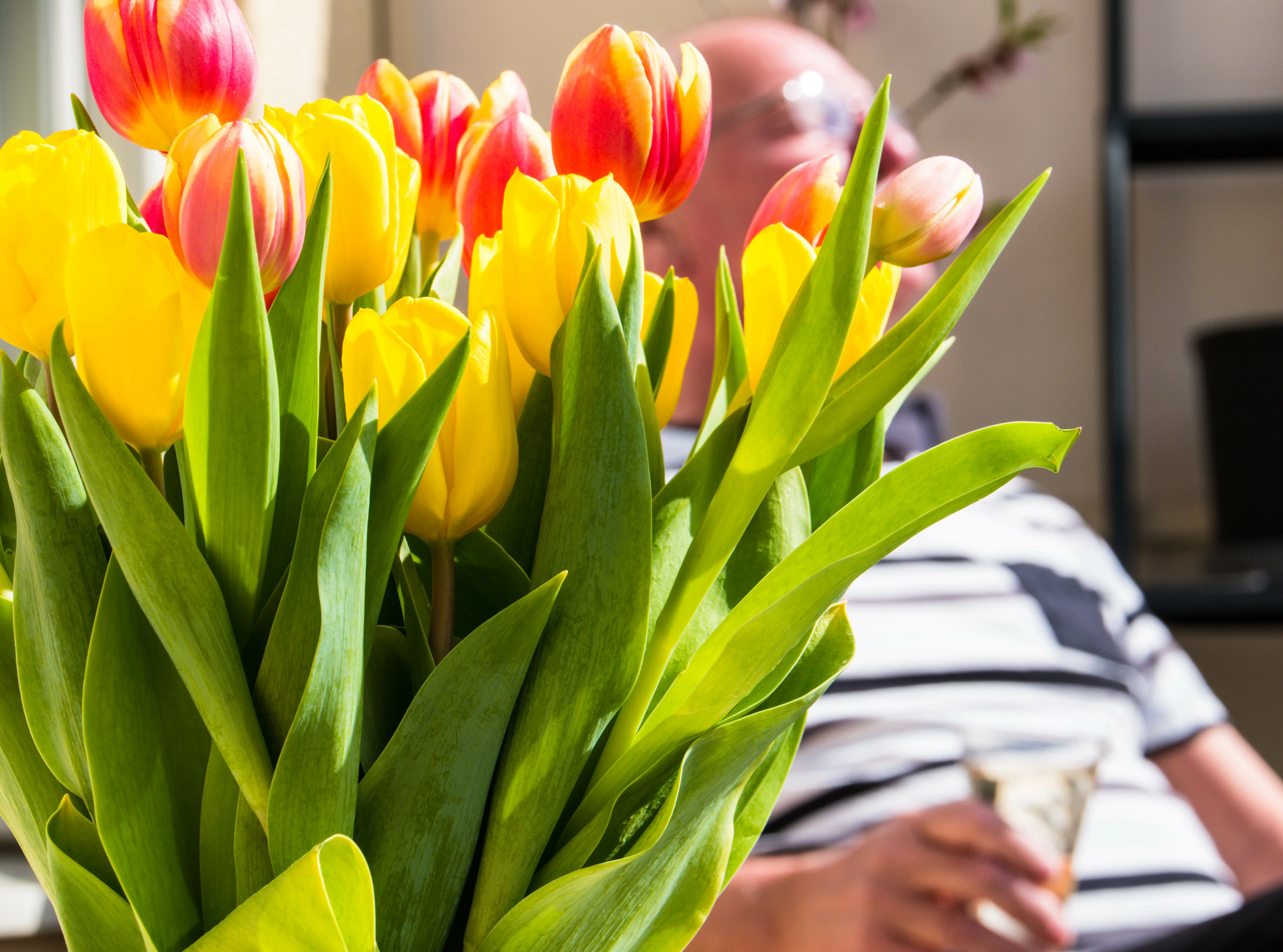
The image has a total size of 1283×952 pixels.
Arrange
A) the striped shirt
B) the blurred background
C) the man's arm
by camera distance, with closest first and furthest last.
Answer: the striped shirt
the man's arm
the blurred background

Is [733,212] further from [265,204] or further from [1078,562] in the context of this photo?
[265,204]

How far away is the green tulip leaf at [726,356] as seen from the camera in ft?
0.71

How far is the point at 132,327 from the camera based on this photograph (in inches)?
6.8

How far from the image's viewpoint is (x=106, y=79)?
200 millimetres

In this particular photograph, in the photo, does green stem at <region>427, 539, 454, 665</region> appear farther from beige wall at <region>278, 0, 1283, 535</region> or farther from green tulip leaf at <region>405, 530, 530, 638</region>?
beige wall at <region>278, 0, 1283, 535</region>

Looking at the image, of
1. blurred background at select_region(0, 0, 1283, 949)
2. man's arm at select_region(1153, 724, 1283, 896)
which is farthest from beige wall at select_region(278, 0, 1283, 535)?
man's arm at select_region(1153, 724, 1283, 896)

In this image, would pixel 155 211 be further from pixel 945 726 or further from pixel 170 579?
pixel 945 726

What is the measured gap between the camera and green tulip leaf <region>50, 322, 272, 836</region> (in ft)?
0.54

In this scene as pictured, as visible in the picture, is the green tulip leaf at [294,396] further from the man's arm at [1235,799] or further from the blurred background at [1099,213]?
the blurred background at [1099,213]

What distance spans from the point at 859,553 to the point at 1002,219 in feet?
0.22

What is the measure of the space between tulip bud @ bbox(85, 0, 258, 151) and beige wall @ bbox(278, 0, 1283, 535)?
1479 mm

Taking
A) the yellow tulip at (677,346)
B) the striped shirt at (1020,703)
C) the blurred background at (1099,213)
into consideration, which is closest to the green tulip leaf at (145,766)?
the yellow tulip at (677,346)

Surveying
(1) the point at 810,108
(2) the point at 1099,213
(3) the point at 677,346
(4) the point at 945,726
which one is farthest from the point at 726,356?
(2) the point at 1099,213

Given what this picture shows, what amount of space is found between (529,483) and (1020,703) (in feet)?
2.47
